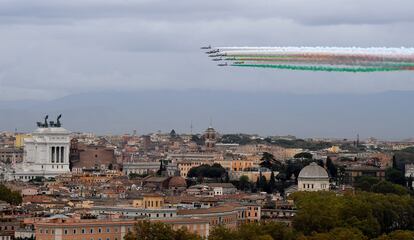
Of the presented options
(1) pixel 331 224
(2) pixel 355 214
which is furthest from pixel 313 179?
(1) pixel 331 224

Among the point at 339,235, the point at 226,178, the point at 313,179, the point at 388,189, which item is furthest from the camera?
the point at 226,178

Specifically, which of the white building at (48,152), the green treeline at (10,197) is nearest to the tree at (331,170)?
the white building at (48,152)

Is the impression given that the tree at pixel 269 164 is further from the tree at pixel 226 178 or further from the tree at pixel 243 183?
the tree at pixel 243 183

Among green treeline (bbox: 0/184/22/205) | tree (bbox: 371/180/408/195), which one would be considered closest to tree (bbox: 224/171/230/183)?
tree (bbox: 371/180/408/195)

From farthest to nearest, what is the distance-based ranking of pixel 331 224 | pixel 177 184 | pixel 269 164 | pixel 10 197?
1. pixel 269 164
2. pixel 177 184
3. pixel 10 197
4. pixel 331 224

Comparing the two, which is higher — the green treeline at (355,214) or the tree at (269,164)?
the tree at (269,164)

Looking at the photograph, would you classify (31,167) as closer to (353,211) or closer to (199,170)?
(199,170)

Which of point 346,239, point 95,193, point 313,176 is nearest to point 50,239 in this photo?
point 346,239

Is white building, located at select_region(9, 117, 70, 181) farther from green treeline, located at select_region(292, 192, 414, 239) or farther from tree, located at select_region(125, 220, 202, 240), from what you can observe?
tree, located at select_region(125, 220, 202, 240)

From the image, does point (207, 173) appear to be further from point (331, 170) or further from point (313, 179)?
point (313, 179)
